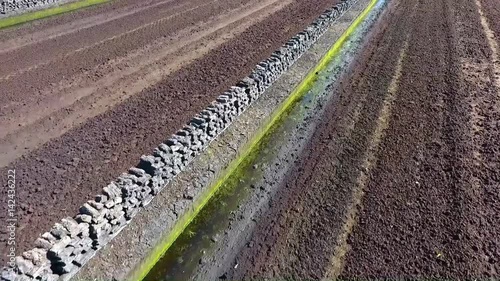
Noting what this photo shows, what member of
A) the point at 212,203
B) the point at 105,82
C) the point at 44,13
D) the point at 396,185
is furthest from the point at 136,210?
the point at 44,13

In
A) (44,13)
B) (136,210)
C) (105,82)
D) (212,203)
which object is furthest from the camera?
(44,13)

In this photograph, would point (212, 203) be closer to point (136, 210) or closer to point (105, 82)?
point (136, 210)

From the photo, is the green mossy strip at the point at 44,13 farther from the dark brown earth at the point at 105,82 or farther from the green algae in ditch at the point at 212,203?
the green algae in ditch at the point at 212,203

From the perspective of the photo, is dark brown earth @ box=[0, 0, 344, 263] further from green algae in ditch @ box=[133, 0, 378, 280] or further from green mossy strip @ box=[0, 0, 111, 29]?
green algae in ditch @ box=[133, 0, 378, 280]

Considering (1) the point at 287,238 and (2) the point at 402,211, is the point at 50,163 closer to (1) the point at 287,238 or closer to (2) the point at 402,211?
(1) the point at 287,238

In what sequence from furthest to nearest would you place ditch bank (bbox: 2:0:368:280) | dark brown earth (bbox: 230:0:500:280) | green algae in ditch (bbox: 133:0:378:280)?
green algae in ditch (bbox: 133:0:378:280), dark brown earth (bbox: 230:0:500:280), ditch bank (bbox: 2:0:368:280)

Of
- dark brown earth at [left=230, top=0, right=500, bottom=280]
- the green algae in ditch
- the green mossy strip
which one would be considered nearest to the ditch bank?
the green algae in ditch

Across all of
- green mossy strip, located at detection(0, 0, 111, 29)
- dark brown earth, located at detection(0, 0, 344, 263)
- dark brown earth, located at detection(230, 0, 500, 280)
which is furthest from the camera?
green mossy strip, located at detection(0, 0, 111, 29)
